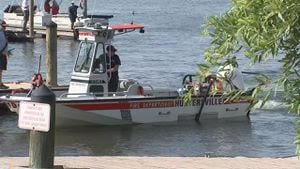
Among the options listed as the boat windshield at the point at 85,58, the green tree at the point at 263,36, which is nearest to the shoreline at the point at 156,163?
the green tree at the point at 263,36

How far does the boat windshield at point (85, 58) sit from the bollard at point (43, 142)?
38.4 feet

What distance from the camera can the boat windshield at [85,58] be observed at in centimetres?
2043

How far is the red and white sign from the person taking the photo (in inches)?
317

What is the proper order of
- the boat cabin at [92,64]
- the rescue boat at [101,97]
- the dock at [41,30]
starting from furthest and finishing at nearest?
the dock at [41,30], the boat cabin at [92,64], the rescue boat at [101,97]

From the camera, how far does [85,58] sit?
67.3 ft

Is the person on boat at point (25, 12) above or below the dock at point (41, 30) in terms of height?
above

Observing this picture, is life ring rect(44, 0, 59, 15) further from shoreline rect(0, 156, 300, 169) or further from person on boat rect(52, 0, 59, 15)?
shoreline rect(0, 156, 300, 169)

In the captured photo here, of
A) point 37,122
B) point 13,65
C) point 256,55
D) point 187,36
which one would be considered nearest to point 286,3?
point 256,55

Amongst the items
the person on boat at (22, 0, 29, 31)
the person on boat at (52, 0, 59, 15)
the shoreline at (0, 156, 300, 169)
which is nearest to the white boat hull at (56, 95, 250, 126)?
the shoreline at (0, 156, 300, 169)

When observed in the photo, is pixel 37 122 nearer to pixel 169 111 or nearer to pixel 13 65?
pixel 169 111

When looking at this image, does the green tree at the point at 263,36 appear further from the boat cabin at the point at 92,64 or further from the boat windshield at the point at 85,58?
the boat windshield at the point at 85,58

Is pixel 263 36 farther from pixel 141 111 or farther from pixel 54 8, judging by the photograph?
pixel 54 8

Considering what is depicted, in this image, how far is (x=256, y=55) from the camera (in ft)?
18.9

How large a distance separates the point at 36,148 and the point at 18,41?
36042 mm
